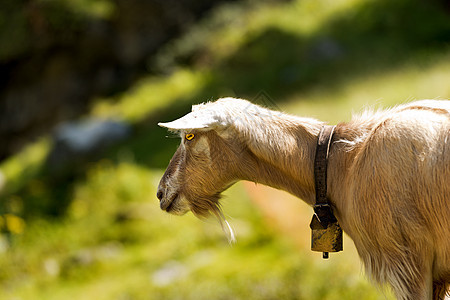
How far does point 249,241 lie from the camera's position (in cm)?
992

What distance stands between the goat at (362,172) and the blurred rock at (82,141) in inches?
381

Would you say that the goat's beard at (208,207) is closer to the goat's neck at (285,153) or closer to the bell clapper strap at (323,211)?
the goat's neck at (285,153)

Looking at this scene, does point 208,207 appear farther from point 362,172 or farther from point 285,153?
point 362,172

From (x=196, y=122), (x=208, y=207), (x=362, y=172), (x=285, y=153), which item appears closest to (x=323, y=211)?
(x=362, y=172)

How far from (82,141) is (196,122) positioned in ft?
34.5

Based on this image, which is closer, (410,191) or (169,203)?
(410,191)

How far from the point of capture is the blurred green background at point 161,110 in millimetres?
9438

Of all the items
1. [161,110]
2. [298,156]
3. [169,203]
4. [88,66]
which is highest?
[88,66]

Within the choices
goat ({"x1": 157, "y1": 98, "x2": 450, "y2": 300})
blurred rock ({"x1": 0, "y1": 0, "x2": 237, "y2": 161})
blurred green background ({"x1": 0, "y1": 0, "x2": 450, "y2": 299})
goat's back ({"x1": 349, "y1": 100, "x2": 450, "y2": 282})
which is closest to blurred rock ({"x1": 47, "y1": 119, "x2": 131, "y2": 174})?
blurred green background ({"x1": 0, "y1": 0, "x2": 450, "y2": 299})

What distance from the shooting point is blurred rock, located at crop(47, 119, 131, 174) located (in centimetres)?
1365

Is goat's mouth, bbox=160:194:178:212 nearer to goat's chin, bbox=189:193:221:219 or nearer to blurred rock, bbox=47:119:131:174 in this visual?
goat's chin, bbox=189:193:221:219

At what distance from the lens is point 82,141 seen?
14039 millimetres

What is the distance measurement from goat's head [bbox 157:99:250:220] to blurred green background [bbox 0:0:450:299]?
3.83 feet

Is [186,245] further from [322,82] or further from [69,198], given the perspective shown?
[322,82]
